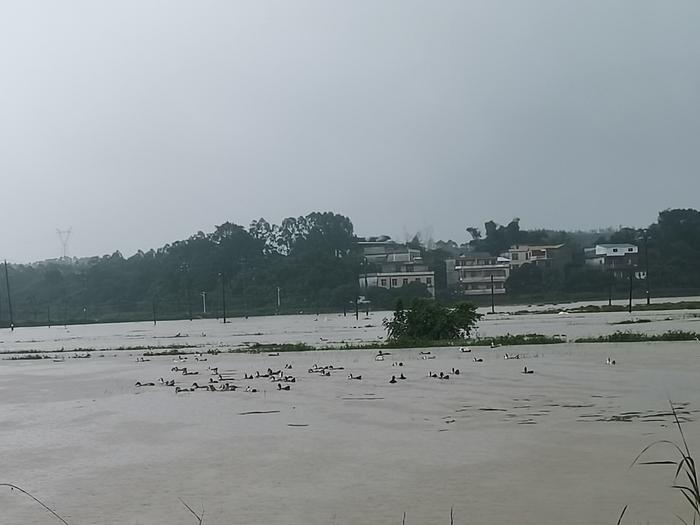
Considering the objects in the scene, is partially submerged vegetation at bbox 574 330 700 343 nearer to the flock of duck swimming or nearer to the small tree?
the flock of duck swimming

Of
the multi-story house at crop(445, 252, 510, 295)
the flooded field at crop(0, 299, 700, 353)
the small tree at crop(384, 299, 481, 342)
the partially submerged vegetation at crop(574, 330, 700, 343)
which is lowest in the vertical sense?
the flooded field at crop(0, 299, 700, 353)

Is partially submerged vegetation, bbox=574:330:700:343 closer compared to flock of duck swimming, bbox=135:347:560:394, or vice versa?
flock of duck swimming, bbox=135:347:560:394

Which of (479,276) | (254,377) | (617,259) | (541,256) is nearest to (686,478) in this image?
(254,377)

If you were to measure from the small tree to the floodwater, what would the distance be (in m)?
9.49

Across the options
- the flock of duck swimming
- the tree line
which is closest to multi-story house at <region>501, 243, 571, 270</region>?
the tree line

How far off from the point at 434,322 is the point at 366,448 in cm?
1758

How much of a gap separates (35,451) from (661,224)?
3079 inches

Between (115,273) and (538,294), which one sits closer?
(538,294)

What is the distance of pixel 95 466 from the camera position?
8.75m

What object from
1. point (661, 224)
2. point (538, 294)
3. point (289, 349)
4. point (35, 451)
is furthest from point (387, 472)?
point (661, 224)

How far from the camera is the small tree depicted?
26.0 metres

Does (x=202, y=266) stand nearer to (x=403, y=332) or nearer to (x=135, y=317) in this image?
(x=135, y=317)

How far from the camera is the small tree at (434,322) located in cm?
2597

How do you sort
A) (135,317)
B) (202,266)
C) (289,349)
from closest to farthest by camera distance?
(289,349), (135,317), (202,266)
